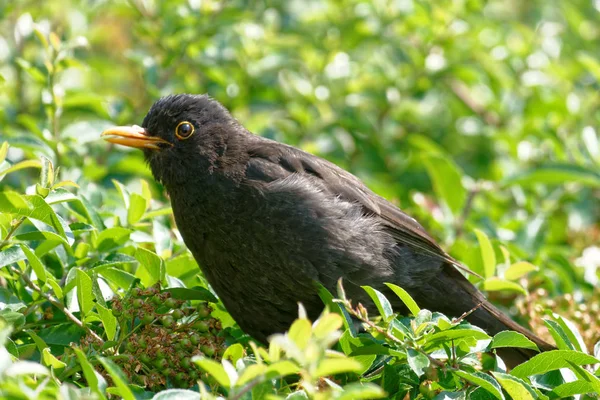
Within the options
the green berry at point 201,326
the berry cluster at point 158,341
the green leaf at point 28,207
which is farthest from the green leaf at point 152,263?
the green leaf at point 28,207

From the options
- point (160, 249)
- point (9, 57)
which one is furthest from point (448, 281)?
point (9, 57)

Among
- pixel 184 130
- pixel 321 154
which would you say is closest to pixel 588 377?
pixel 184 130

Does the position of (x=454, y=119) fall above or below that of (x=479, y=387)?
above

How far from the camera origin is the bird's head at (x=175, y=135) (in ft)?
14.6

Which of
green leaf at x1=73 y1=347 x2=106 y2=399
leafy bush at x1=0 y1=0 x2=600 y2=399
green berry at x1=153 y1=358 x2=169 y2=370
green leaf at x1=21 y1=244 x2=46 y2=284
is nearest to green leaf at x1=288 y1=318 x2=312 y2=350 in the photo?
leafy bush at x1=0 y1=0 x2=600 y2=399

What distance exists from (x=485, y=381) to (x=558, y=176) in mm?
2559

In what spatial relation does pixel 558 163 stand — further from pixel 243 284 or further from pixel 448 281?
pixel 243 284

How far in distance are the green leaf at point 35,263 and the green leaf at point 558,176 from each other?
321cm

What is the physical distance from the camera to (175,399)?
102 inches

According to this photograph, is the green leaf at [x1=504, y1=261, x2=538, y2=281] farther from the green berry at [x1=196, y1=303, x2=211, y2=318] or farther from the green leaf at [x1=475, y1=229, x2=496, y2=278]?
the green berry at [x1=196, y1=303, x2=211, y2=318]

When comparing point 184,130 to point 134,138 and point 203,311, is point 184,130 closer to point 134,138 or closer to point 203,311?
point 134,138

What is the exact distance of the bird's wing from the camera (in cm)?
438

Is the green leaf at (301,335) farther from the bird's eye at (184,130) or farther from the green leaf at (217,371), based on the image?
the bird's eye at (184,130)

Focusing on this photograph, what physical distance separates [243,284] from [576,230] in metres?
3.02
